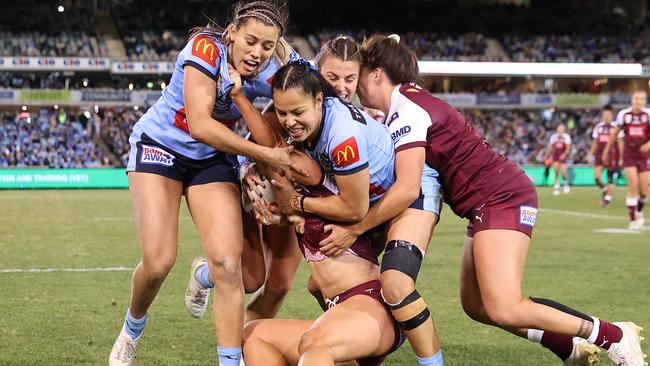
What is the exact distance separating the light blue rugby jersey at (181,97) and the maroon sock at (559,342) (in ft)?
7.49

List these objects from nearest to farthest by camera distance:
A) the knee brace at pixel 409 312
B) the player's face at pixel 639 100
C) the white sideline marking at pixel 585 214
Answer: the knee brace at pixel 409 312, the player's face at pixel 639 100, the white sideline marking at pixel 585 214

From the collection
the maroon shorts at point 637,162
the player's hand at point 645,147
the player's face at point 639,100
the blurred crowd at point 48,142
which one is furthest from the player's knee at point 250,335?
A: the blurred crowd at point 48,142

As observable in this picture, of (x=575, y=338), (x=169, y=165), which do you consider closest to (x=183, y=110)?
(x=169, y=165)

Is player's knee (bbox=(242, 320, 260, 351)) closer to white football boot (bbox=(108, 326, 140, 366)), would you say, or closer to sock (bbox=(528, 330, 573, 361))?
white football boot (bbox=(108, 326, 140, 366))

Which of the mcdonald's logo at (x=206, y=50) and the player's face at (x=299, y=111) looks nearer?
the player's face at (x=299, y=111)

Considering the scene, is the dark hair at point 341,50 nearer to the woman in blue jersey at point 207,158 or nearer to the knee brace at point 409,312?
the woman in blue jersey at point 207,158

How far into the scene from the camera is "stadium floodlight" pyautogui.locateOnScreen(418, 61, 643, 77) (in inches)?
937

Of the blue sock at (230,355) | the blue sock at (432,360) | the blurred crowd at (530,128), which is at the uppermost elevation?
the blue sock at (432,360)

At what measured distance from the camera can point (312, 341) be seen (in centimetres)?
431

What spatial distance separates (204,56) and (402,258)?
1.60 meters

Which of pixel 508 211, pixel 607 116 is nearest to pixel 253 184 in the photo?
pixel 508 211

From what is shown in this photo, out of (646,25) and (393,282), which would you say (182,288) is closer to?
(393,282)

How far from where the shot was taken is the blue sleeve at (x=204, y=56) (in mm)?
5270

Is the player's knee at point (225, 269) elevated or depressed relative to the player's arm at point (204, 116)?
depressed
